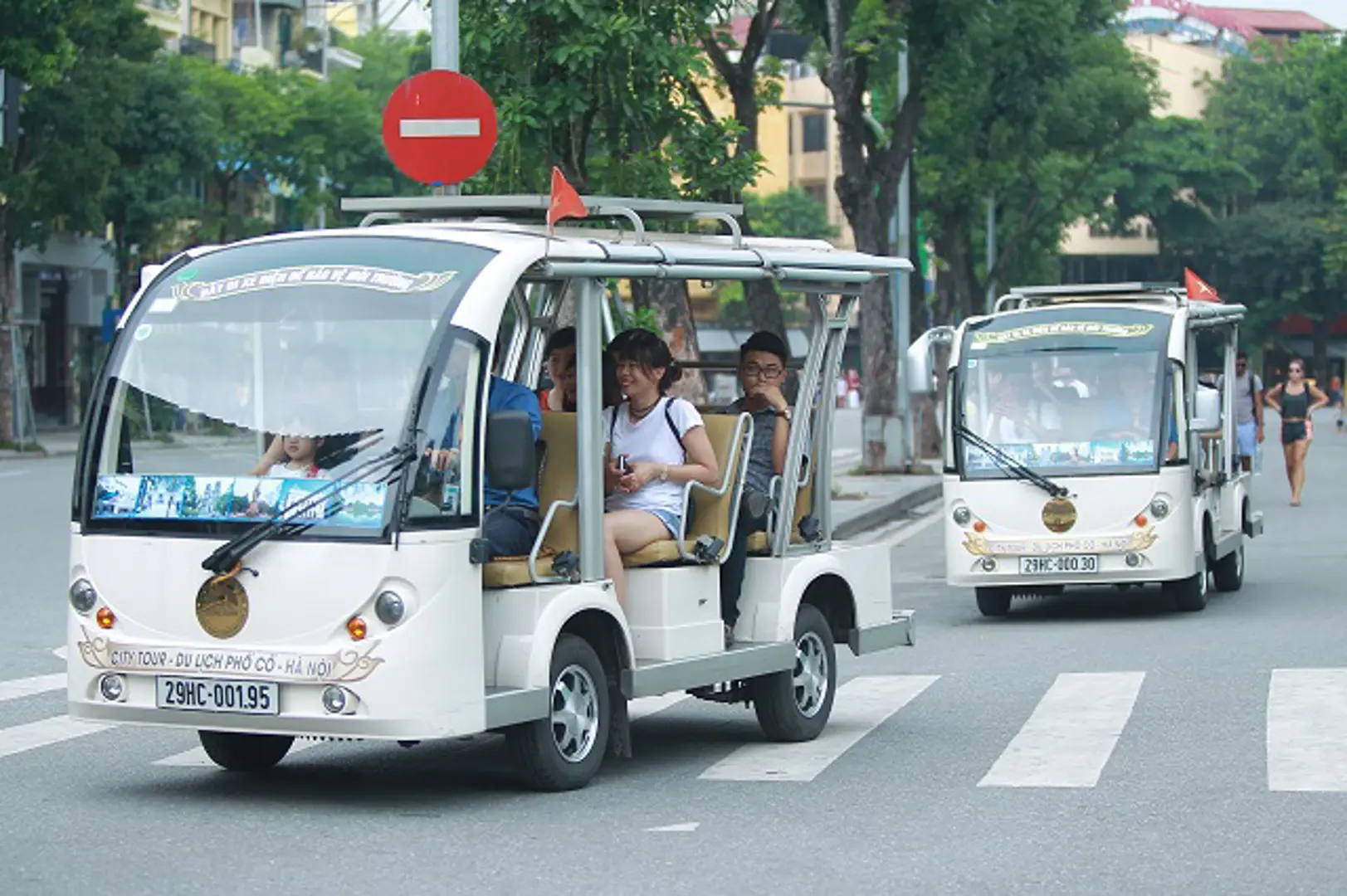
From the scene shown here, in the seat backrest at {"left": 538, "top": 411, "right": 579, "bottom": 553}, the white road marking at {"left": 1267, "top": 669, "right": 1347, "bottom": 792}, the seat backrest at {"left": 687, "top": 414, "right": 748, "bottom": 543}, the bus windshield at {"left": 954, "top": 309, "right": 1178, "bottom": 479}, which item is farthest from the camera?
the bus windshield at {"left": 954, "top": 309, "right": 1178, "bottom": 479}

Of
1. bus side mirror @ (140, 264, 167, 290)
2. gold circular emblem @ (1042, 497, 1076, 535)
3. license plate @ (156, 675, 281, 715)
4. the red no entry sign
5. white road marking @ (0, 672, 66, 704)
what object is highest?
the red no entry sign

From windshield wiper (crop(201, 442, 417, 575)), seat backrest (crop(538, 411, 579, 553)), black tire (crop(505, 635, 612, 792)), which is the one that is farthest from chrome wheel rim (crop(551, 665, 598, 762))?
windshield wiper (crop(201, 442, 417, 575))

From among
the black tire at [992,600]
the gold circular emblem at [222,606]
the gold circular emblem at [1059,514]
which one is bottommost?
the black tire at [992,600]

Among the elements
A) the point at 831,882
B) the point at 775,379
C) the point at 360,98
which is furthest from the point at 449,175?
the point at 360,98

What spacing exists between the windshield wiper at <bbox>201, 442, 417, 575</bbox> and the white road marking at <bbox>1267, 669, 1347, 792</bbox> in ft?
11.4

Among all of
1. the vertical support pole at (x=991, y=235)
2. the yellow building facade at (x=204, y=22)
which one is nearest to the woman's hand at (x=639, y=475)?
the vertical support pole at (x=991, y=235)

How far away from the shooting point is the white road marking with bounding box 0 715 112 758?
11375 mm

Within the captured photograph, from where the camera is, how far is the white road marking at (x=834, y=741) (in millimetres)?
10500

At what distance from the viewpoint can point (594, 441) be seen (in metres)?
10.2

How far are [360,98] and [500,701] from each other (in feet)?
185

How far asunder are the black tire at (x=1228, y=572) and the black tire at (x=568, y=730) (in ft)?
37.0

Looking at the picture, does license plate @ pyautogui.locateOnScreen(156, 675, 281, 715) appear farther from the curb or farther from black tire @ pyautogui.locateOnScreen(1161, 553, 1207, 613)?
the curb

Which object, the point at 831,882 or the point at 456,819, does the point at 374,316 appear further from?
the point at 831,882

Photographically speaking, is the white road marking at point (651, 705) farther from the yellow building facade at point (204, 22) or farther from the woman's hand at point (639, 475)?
the yellow building facade at point (204, 22)
